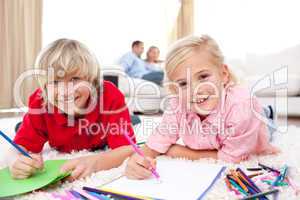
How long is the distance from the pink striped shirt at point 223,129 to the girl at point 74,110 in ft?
0.43

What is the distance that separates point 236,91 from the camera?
3.21ft

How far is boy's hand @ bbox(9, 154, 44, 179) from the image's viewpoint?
2.31 ft

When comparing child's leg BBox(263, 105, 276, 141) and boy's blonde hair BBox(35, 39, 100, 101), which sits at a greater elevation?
boy's blonde hair BBox(35, 39, 100, 101)

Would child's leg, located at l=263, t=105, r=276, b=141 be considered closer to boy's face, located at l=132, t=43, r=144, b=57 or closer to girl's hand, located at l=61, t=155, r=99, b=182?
girl's hand, located at l=61, t=155, r=99, b=182

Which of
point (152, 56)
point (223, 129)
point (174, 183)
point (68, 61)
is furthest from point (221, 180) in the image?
point (152, 56)

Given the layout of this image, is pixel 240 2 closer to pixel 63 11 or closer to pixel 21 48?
pixel 63 11

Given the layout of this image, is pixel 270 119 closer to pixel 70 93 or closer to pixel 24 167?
pixel 70 93

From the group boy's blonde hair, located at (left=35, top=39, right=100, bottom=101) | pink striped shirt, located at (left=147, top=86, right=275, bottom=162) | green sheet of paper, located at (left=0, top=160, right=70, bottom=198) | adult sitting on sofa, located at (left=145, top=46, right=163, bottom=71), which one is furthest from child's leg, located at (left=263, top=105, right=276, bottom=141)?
adult sitting on sofa, located at (left=145, top=46, right=163, bottom=71)

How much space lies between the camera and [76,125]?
1.06 meters

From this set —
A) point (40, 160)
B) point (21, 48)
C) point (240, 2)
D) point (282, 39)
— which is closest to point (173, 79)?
point (40, 160)

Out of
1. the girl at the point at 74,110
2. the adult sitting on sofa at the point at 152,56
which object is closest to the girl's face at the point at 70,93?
the girl at the point at 74,110

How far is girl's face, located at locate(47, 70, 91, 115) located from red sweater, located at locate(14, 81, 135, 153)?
0.14ft

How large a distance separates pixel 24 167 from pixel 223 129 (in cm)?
52

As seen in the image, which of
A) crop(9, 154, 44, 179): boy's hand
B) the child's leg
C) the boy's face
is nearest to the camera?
crop(9, 154, 44, 179): boy's hand
